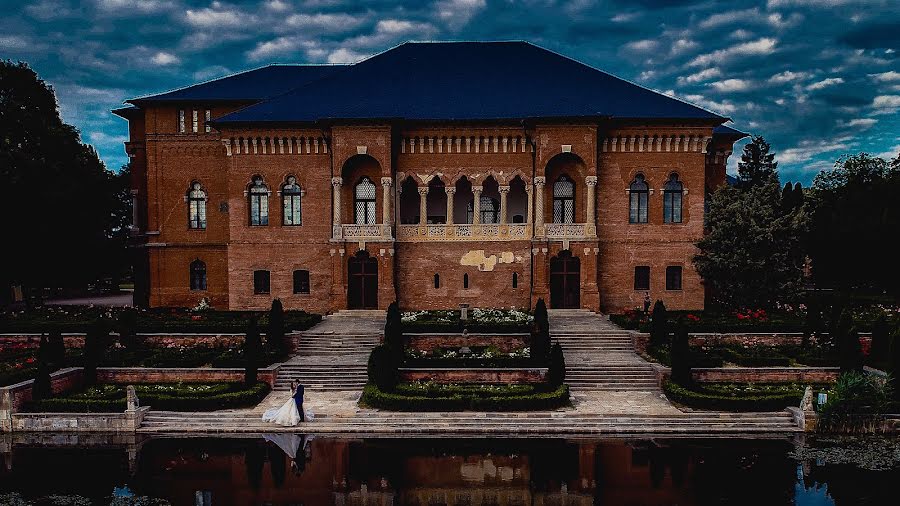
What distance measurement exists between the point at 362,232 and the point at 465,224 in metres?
5.93

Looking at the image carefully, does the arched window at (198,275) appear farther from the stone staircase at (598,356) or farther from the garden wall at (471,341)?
the stone staircase at (598,356)

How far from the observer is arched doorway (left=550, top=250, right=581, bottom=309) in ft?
117

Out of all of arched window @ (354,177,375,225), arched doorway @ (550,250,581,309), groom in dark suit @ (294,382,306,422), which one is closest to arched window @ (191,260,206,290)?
arched window @ (354,177,375,225)

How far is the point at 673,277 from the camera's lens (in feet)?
119

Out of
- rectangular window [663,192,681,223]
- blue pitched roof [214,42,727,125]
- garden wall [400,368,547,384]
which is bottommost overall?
garden wall [400,368,547,384]

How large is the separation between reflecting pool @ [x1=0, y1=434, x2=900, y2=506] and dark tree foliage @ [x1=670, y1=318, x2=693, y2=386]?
3630mm

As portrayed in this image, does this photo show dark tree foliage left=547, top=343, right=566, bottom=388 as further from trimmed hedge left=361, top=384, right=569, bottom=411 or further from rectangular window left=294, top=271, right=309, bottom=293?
rectangular window left=294, top=271, right=309, bottom=293

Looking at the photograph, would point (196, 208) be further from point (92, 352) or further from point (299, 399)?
point (299, 399)

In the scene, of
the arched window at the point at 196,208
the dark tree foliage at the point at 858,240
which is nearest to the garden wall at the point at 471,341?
the arched window at the point at 196,208

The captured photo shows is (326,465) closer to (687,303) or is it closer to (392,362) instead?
(392,362)

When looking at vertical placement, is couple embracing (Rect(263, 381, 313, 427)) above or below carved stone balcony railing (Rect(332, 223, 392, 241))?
below

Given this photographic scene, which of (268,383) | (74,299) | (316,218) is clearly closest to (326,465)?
(268,383)

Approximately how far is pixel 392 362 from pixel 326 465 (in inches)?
248

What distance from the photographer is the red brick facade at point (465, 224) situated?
3512cm
